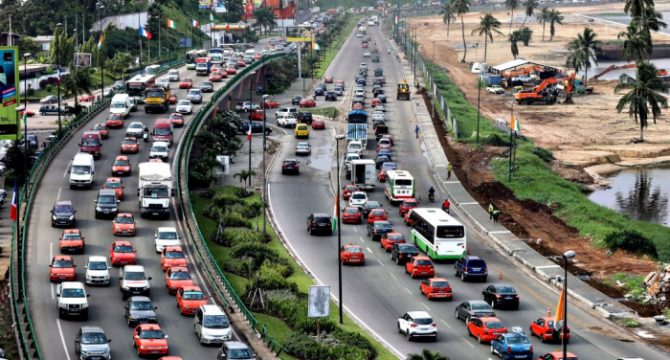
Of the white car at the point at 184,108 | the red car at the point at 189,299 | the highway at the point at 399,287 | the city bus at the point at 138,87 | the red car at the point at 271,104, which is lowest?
the highway at the point at 399,287

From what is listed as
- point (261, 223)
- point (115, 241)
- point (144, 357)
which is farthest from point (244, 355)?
point (261, 223)

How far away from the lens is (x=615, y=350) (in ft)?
212

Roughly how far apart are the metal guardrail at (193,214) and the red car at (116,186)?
12.9 ft

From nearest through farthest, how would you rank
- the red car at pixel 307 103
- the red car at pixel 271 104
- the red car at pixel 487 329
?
the red car at pixel 487 329
the red car at pixel 271 104
the red car at pixel 307 103

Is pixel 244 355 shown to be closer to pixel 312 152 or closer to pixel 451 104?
pixel 312 152

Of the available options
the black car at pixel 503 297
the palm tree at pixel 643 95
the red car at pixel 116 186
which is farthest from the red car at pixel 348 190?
the palm tree at pixel 643 95

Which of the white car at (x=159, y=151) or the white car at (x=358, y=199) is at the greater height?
the white car at (x=159, y=151)

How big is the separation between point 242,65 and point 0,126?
92.0 metres

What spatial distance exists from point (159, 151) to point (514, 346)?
1974 inches

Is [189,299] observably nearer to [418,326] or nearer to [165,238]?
[418,326]

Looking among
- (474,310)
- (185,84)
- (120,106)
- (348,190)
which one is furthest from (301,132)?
(474,310)

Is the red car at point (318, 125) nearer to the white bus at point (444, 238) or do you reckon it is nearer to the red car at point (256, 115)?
the red car at point (256, 115)

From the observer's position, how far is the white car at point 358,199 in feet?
326

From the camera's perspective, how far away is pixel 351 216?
9550 centimetres
